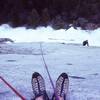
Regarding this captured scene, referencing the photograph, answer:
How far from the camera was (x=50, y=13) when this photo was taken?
24.7m

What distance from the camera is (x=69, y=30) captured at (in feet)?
65.6

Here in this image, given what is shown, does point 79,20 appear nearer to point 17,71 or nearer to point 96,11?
point 96,11

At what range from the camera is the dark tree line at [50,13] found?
906 inches

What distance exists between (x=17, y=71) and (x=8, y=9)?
63.8ft

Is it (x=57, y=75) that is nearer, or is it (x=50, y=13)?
(x=57, y=75)

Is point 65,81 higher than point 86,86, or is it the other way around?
point 65,81

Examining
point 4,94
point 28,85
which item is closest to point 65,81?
point 4,94

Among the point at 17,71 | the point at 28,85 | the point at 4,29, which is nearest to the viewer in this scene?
the point at 28,85

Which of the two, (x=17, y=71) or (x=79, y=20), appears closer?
(x=17, y=71)

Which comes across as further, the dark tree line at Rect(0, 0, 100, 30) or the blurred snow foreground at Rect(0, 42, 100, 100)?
the dark tree line at Rect(0, 0, 100, 30)

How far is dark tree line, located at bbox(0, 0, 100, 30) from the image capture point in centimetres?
2300

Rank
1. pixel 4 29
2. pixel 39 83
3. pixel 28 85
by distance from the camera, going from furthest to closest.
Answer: pixel 4 29 → pixel 28 85 → pixel 39 83

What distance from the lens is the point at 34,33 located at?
818 inches

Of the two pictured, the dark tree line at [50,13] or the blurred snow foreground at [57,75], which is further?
the dark tree line at [50,13]
